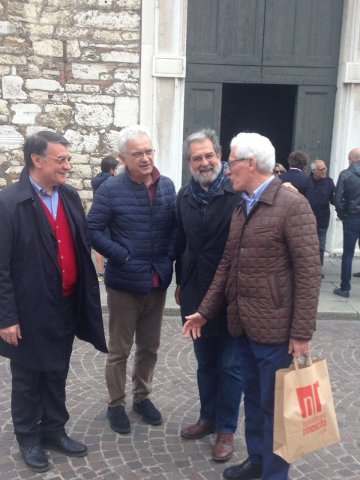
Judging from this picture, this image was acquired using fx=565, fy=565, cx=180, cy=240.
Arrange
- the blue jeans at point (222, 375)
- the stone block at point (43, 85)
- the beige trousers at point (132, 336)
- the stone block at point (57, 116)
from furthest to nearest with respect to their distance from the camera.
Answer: the stone block at point (57, 116) → the stone block at point (43, 85) → the beige trousers at point (132, 336) → the blue jeans at point (222, 375)

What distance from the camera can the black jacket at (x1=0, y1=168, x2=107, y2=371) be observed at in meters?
2.98

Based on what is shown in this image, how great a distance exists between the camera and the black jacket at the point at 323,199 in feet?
24.7

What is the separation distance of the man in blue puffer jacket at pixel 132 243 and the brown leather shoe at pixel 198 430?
15.2 inches

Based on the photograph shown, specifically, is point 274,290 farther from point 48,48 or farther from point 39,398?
point 48,48

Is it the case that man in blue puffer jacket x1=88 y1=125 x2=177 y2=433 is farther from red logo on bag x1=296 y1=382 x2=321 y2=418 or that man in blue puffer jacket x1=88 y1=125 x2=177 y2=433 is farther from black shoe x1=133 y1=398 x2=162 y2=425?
red logo on bag x1=296 y1=382 x2=321 y2=418

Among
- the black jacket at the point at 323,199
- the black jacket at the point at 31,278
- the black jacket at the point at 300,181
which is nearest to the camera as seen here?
the black jacket at the point at 31,278

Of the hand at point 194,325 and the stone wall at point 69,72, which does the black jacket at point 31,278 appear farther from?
the stone wall at point 69,72

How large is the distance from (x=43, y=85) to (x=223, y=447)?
6267 millimetres

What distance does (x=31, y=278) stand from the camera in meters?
3.04

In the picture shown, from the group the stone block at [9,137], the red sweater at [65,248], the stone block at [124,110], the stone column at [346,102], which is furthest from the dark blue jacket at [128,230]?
the stone column at [346,102]

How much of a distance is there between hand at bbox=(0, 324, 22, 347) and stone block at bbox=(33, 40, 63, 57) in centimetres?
596

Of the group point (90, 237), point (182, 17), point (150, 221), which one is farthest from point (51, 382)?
point (182, 17)

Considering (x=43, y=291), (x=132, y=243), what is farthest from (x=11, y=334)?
(x=132, y=243)

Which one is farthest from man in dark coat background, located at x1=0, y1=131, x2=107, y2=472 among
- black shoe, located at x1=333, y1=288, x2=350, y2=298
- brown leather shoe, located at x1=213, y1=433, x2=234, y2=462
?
black shoe, located at x1=333, y1=288, x2=350, y2=298
